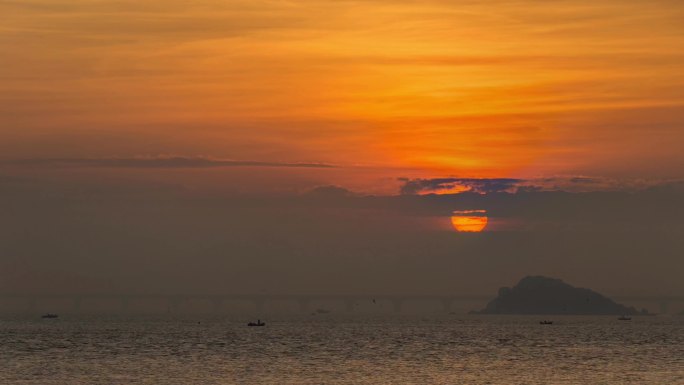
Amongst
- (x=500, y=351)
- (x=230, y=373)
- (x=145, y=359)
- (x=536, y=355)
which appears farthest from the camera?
(x=500, y=351)

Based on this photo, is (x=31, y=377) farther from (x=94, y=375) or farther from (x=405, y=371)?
(x=405, y=371)

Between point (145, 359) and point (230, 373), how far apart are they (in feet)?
97.6

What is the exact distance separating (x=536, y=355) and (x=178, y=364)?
193ft

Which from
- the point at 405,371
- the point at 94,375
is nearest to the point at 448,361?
the point at 405,371

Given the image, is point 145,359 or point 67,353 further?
point 67,353

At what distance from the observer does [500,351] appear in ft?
626

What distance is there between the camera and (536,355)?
7047 inches

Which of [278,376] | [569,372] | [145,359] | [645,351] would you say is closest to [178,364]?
[145,359]

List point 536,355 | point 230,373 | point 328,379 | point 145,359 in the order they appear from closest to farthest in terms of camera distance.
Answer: point 328,379
point 230,373
point 145,359
point 536,355

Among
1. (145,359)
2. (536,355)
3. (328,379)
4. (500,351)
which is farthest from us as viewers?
(500,351)

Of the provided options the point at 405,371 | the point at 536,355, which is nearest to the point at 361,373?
the point at 405,371

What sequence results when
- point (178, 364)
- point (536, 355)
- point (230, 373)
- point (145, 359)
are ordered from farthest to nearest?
point (536, 355)
point (145, 359)
point (178, 364)
point (230, 373)

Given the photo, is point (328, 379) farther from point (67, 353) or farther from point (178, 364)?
point (67, 353)

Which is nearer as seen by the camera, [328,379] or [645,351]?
[328,379]
